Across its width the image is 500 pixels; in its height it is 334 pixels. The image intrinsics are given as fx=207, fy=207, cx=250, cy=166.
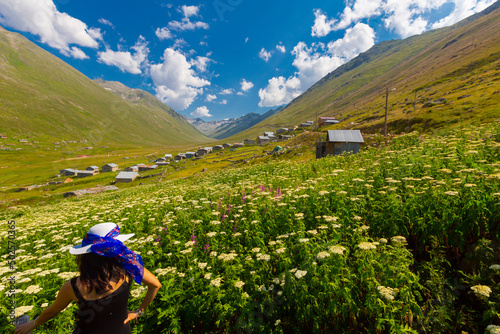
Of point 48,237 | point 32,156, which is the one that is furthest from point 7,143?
point 48,237

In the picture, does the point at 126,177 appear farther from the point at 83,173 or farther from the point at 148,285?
the point at 148,285

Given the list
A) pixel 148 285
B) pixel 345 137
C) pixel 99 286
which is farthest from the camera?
pixel 345 137

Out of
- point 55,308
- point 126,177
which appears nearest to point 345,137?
point 55,308

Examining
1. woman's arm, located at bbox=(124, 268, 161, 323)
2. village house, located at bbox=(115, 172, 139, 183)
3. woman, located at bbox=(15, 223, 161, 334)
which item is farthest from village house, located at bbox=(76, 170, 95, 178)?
woman's arm, located at bbox=(124, 268, 161, 323)

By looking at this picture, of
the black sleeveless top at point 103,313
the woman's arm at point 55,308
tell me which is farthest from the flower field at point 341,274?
the black sleeveless top at point 103,313

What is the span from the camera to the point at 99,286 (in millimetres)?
3168

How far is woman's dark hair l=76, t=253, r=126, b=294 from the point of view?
315cm

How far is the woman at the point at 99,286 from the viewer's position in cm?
314

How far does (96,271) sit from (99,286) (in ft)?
0.76

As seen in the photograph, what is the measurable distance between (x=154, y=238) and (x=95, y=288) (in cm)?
482

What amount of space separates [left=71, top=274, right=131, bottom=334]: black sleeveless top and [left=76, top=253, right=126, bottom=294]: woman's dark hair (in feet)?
0.48

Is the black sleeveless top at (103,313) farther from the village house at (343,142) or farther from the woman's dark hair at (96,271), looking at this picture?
the village house at (343,142)

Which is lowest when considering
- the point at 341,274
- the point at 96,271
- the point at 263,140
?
the point at 341,274

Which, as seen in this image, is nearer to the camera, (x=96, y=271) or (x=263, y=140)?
(x=96, y=271)
